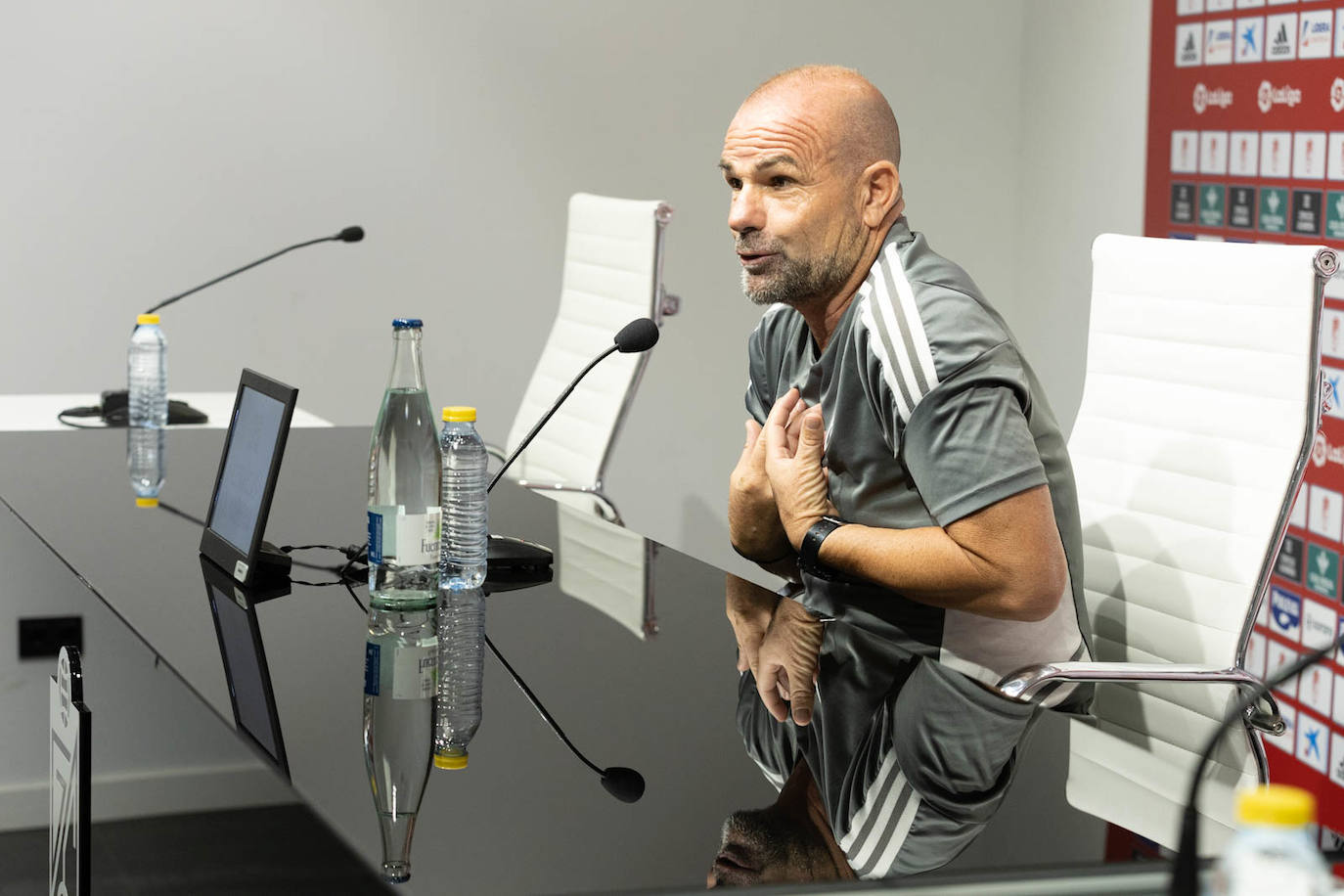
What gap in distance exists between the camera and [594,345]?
10.4 feet

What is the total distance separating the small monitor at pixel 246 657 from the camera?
3.53 ft

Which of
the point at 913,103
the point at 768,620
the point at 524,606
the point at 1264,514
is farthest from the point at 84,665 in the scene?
the point at 913,103

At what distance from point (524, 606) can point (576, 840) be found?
0.63 metres

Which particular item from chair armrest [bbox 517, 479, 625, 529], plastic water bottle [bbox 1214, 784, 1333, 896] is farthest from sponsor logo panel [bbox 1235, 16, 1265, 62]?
plastic water bottle [bbox 1214, 784, 1333, 896]

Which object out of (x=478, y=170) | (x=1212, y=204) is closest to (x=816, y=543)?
(x=1212, y=204)

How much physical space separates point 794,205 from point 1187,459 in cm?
59

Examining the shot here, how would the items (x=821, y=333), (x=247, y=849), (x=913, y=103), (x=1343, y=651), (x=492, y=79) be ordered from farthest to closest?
(x=913, y=103) < (x=492, y=79) < (x=1343, y=651) < (x=247, y=849) < (x=821, y=333)

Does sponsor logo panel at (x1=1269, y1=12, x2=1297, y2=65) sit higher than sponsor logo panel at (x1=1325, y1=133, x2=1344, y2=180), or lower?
higher

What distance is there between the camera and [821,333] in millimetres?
1924

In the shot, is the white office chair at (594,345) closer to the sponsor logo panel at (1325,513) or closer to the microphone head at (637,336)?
the microphone head at (637,336)

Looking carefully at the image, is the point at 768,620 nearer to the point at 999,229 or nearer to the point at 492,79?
the point at 492,79

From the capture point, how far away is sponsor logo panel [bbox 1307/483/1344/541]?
3.01 meters

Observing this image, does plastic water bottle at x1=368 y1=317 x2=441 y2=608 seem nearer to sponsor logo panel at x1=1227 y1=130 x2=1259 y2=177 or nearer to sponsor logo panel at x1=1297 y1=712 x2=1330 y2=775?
sponsor logo panel at x1=1297 y1=712 x2=1330 y2=775

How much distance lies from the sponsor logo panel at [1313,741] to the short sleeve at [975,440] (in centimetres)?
183
